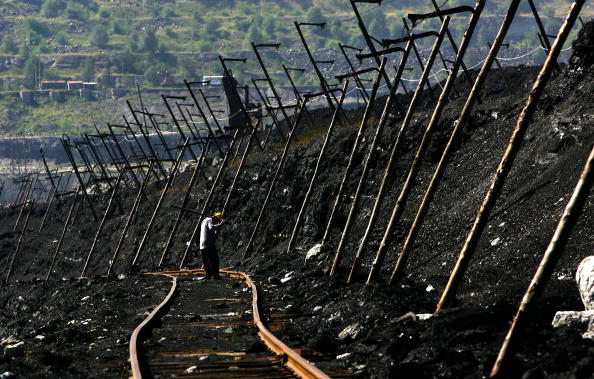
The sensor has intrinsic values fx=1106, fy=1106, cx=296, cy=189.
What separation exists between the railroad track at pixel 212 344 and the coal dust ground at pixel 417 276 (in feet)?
1.36

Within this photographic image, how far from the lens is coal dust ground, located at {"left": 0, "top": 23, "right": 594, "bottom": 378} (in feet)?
39.3

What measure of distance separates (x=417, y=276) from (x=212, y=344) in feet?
23.7

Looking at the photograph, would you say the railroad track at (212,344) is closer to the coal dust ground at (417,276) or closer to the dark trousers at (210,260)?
the coal dust ground at (417,276)

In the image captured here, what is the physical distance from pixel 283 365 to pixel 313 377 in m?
1.33

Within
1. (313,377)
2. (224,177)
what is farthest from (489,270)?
(224,177)

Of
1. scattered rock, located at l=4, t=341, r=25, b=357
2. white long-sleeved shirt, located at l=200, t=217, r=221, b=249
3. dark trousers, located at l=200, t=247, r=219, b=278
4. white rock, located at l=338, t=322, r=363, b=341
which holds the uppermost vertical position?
white rock, located at l=338, t=322, r=363, b=341

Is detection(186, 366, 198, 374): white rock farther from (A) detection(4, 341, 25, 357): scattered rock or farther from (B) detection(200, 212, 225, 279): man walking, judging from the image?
(B) detection(200, 212, 225, 279): man walking

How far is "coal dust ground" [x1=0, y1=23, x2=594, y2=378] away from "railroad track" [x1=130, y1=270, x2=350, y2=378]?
414 millimetres

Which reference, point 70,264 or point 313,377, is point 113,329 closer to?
point 313,377

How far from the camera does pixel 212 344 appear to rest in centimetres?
1444

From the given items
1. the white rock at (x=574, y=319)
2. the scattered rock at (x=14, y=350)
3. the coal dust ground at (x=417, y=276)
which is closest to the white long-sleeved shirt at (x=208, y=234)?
the coal dust ground at (x=417, y=276)

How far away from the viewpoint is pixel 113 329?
1755cm

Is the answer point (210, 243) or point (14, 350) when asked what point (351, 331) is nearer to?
point (14, 350)

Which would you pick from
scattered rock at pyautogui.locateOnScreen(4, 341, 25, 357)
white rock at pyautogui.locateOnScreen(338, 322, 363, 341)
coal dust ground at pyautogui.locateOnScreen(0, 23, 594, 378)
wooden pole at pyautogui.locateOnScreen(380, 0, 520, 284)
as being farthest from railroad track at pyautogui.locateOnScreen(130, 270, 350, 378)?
wooden pole at pyautogui.locateOnScreen(380, 0, 520, 284)
